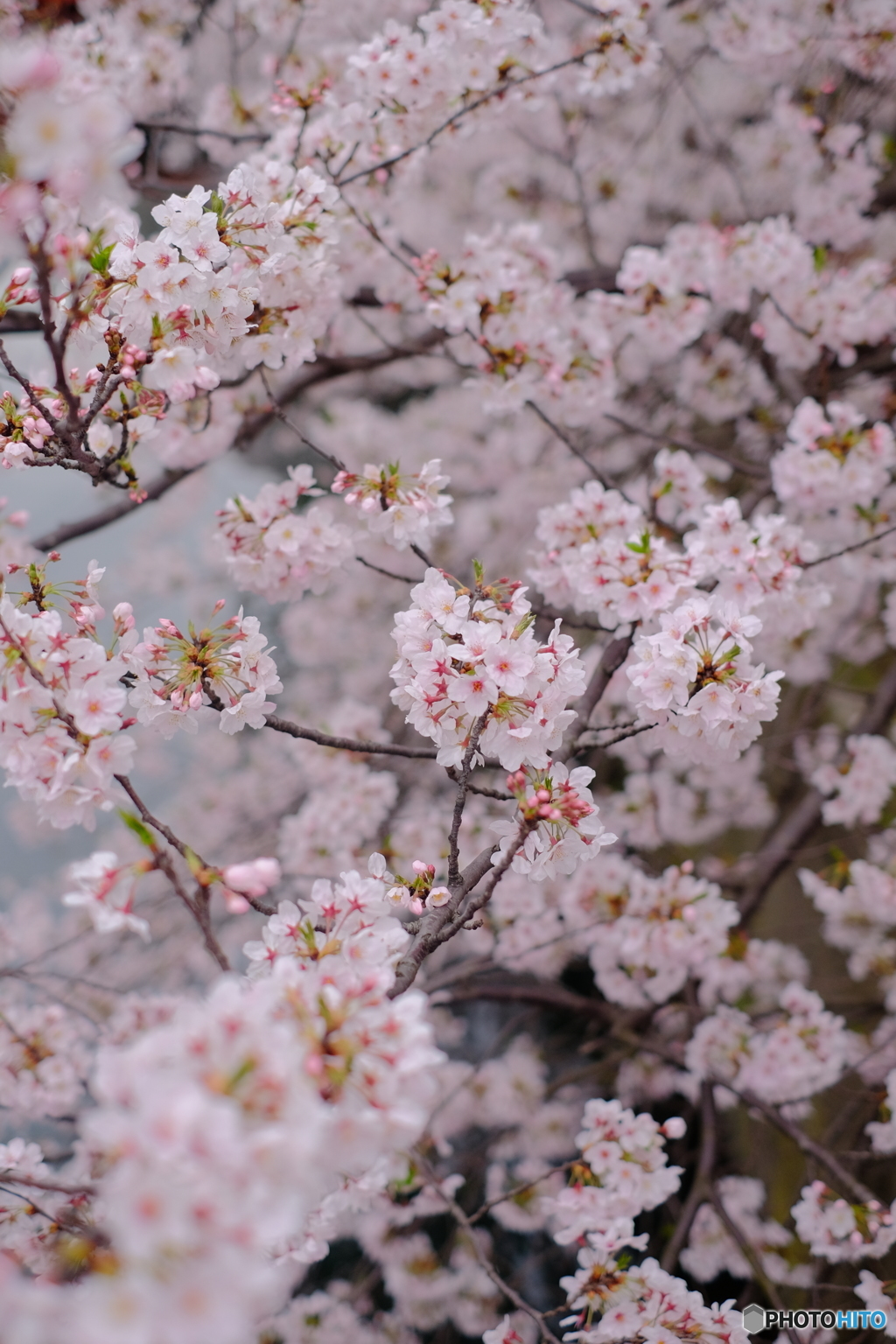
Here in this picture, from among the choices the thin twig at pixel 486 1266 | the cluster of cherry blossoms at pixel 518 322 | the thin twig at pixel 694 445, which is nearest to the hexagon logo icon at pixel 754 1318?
the thin twig at pixel 486 1266

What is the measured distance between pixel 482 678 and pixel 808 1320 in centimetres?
238

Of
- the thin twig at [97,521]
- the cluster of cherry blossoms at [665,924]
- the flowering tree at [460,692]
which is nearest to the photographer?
the flowering tree at [460,692]

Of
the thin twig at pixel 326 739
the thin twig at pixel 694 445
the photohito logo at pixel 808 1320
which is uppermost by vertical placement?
the thin twig at pixel 694 445

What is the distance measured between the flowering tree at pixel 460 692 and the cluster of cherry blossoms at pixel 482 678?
1cm

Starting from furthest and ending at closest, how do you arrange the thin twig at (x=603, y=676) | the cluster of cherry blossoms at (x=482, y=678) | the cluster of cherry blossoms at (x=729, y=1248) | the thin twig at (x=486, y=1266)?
1. the cluster of cherry blossoms at (x=729, y=1248)
2. the thin twig at (x=603, y=676)
3. the thin twig at (x=486, y=1266)
4. the cluster of cherry blossoms at (x=482, y=678)

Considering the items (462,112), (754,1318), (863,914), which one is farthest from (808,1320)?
(462,112)

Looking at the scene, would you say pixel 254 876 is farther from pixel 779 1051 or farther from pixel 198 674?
pixel 779 1051

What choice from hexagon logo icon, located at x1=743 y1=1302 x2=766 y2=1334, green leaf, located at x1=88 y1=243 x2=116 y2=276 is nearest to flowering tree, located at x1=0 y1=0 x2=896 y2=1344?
green leaf, located at x1=88 y1=243 x2=116 y2=276

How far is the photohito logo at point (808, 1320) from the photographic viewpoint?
6.64 feet

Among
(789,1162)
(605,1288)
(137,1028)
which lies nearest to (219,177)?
(137,1028)

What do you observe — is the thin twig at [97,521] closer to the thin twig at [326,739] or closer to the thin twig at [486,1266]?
the thin twig at [326,739]

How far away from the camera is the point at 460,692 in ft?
4.81

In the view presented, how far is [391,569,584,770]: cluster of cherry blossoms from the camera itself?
1.45 meters

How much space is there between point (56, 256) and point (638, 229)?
503 centimetres
